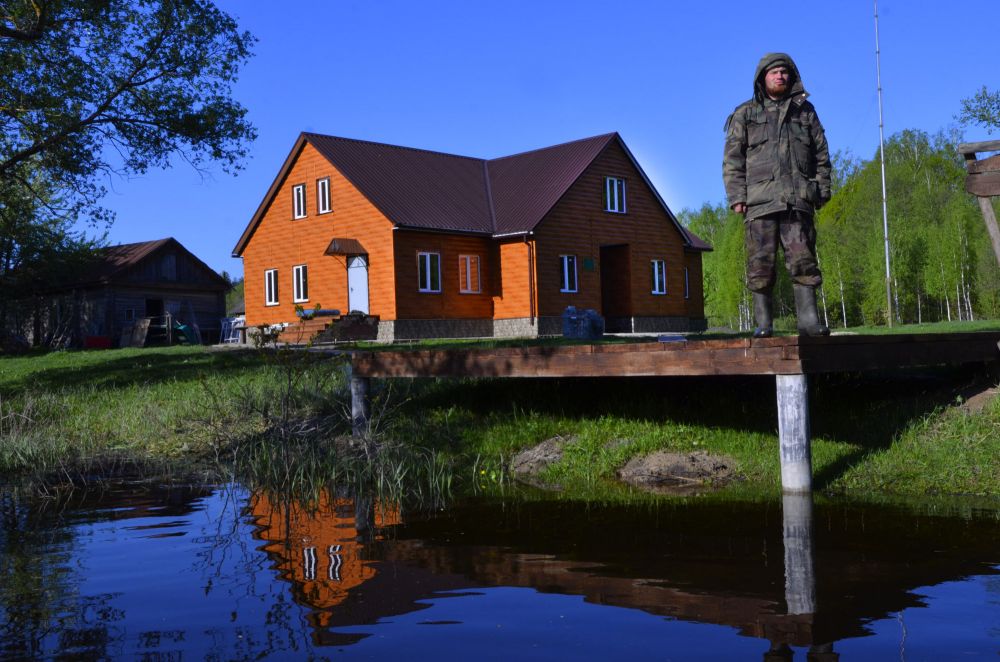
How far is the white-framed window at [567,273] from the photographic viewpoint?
28.2 meters

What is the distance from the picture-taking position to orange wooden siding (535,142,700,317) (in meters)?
27.8

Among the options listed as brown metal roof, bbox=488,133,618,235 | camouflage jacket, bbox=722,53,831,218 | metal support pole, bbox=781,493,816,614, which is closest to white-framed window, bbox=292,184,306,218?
brown metal roof, bbox=488,133,618,235

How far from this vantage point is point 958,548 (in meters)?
5.20

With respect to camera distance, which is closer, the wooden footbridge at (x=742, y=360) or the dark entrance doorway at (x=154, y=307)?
the wooden footbridge at (x=742, y=360)

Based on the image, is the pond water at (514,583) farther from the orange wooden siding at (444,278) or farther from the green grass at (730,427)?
the orange wooden siding at (444,278)

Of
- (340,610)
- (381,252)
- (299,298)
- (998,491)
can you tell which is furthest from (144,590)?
(299,298)

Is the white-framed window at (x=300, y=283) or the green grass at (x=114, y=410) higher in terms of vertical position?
the white-framed window at (x=300, y=283)

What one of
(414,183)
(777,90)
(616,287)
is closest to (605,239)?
(616,287)

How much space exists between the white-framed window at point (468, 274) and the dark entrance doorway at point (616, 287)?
517 cm

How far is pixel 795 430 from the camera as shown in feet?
22.1

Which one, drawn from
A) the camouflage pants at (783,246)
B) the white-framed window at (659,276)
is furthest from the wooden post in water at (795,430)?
the white-framed window at (659,276)

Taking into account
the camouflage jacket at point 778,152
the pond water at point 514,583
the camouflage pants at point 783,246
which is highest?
the camouflage jacket at point 778,152

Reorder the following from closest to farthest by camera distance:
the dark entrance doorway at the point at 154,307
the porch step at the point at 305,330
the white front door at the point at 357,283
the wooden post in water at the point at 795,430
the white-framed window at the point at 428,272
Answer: the wooden post in water at the point at 795,430 → the porch step at the point at 305,330 → the white-framed window at the point at 428,272 → the white front door at the point at 357,283 → the dark entrance doorway at the point at 154,307

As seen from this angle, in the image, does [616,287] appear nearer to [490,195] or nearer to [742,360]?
[490,195]
